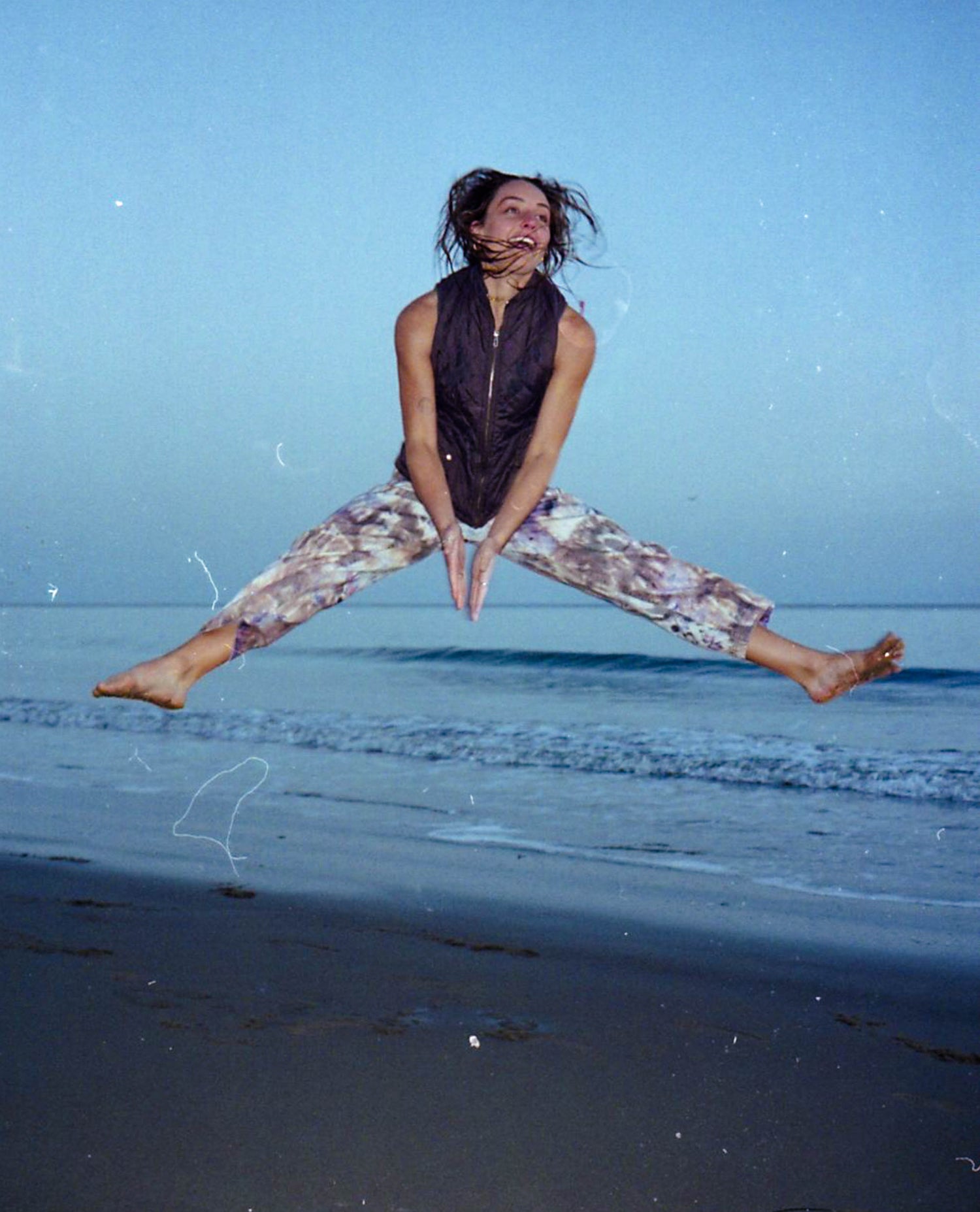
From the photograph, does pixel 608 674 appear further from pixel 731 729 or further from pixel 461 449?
pixel 461 449

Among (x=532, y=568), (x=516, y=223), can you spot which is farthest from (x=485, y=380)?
(x=532, y=568)

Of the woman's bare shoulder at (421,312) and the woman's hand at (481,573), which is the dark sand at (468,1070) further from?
the woman's bare shoulder at (421,312)

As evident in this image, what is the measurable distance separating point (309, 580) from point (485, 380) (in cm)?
62

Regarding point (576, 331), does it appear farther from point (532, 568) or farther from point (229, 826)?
point (229, 826)

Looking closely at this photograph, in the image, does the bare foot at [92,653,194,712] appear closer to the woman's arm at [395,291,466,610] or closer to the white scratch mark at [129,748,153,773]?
the woman's arm at [395,291,466,610]

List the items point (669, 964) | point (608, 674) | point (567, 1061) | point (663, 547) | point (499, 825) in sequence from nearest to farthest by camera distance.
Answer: point (663, 547), point (567, 1061), point (669, 964), point (499, 825), point (608, 674)

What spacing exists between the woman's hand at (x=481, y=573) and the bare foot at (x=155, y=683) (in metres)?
0.77

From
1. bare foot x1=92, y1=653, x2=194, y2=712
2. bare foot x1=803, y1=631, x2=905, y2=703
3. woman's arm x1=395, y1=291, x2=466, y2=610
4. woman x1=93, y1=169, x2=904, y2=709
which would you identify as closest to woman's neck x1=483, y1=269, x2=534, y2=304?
woman x1=93, y1=169, x2=904, y2=709

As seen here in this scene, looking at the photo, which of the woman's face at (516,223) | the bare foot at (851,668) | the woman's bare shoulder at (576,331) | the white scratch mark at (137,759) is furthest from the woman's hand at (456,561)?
the white scratch mark at (137,759)

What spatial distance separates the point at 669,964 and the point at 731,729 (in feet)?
28.1

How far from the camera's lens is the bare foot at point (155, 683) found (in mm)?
3025

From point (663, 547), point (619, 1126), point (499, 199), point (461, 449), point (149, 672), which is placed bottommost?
point (619, 1126)

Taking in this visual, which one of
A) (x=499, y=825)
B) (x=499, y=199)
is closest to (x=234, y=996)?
(x=499, y=199)

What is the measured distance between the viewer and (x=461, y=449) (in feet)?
9.70
